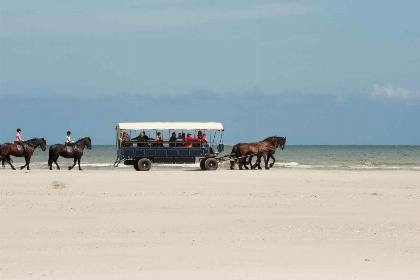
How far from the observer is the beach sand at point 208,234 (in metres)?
8.59

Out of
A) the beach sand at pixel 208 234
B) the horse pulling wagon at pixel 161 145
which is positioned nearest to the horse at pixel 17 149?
the horse pulling wagon at pixel 161 145

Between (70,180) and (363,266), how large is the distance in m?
16.7

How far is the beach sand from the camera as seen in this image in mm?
8594

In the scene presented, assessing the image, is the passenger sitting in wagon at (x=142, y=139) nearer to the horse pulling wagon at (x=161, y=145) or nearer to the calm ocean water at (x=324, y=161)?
the horse pulling wagon at (x=161, y=145)

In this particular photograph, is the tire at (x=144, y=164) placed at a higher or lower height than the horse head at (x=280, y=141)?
lower

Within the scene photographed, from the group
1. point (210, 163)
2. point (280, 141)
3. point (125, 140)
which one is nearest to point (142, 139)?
point (125, 140)

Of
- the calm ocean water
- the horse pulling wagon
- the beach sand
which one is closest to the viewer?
the beach sand

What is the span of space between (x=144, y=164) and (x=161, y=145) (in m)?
1.18

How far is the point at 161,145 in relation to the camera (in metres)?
31.9

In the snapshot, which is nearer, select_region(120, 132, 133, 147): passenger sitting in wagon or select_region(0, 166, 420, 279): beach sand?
select_region(0, 166, 420, 279): beach sand

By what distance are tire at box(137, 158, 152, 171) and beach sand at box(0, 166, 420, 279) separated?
39.5 ft

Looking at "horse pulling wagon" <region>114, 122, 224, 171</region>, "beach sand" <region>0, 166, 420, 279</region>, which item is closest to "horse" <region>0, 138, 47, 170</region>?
"horse pulling wagon" <region>114, 122, 224, 171</region>

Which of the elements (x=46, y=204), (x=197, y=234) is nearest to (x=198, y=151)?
(x=46, y=204)

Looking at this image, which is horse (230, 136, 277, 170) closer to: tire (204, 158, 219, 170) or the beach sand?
tire (204, 158, 219, 170)
